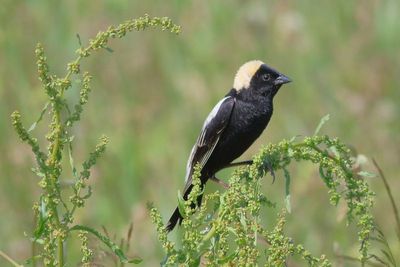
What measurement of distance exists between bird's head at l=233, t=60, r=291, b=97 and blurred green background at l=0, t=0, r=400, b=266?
967 millimetres

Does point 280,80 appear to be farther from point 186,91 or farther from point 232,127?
point 186,91

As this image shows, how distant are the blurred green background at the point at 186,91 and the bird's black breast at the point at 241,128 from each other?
891mm

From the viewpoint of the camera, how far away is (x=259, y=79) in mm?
4406

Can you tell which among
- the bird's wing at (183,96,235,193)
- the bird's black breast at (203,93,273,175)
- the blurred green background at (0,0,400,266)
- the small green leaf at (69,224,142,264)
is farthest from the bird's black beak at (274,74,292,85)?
the small green leaf at (69,224,142,264)

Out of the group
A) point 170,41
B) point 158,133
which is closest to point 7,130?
point 158,133

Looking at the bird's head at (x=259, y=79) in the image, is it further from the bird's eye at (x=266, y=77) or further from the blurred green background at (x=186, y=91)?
the blurred green background at (x=186, y=91)

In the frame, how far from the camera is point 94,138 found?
5.95m

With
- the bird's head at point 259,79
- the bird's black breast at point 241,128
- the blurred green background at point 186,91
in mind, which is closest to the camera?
the bird's black breast at point 241,128

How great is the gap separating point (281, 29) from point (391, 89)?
3.03ft

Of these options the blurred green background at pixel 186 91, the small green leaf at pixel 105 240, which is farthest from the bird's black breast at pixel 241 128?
the small green leaf at pixel 105 240

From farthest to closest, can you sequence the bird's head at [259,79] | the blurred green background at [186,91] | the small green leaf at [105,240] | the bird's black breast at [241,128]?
the blurred green background at [186,91], the bird's head at [259,79], the bird's black breast at [241,128], the small green leaf at [105,240]

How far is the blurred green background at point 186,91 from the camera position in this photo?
5484mm

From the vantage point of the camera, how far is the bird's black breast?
4.22 m

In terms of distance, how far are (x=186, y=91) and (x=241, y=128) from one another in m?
2.27
